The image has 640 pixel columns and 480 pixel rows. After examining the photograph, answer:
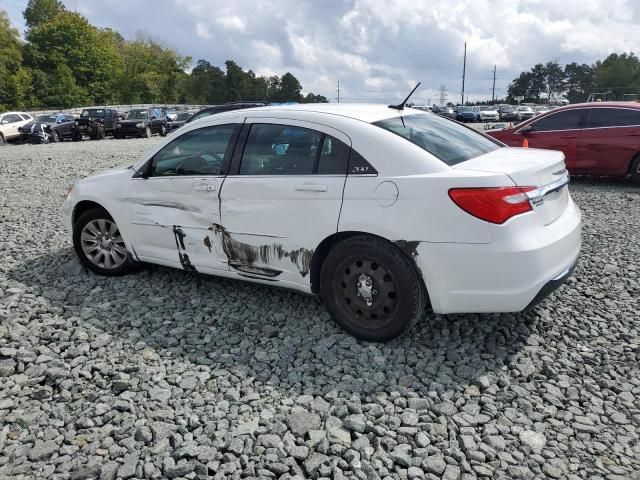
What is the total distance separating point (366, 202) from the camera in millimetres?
3330

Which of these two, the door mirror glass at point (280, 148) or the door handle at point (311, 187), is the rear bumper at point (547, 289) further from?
the door mirror glass at point (280, 148)

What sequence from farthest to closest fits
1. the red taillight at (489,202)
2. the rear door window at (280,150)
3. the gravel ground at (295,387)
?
1. the rear door window at (280,150)
2. the red taillight at (489,202)
3. the gravel ground at (295,387)

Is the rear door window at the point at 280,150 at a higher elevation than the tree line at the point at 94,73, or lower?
lower

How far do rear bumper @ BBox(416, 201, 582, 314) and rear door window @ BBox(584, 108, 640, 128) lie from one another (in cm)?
744

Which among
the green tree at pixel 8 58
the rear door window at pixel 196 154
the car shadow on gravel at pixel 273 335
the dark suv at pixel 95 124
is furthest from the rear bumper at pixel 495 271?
the green tree at pixel 8 58

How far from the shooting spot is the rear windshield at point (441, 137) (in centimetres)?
349

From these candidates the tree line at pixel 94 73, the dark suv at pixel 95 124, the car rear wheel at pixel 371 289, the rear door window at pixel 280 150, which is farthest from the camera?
the tree line at pixel 94 73

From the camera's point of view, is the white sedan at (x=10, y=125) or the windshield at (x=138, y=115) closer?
the white sedan at (x=10, y=125)

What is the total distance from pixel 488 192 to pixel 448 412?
4.25 feet

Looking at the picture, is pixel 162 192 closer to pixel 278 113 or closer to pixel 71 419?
pixel 278 113

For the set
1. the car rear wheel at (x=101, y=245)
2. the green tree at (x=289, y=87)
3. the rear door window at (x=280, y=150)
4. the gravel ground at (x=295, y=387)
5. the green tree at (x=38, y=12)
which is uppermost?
the green tree at (x=38, y=12)

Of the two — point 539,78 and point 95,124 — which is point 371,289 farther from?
point 539,78

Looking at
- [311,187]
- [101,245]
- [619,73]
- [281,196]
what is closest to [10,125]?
[101,245]

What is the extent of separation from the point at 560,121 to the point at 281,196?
8.15 m
